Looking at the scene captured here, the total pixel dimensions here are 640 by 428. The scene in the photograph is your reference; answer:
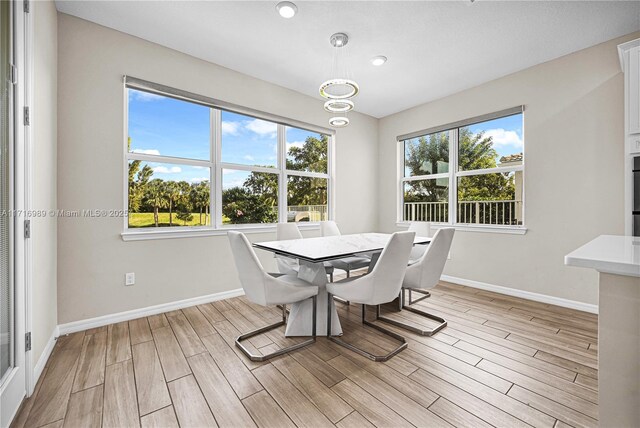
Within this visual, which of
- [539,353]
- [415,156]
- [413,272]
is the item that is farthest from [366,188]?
[539,353]

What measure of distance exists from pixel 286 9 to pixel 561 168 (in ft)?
10.6

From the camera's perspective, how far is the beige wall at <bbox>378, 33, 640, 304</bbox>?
2705 millimetres

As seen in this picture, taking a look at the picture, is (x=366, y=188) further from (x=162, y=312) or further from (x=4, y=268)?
(x=4, y=268)

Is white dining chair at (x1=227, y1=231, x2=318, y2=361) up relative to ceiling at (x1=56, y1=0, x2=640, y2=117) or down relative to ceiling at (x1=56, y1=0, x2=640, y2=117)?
down

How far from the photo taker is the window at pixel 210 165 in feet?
9.25

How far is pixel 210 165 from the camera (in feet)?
10.6

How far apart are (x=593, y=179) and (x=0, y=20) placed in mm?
4654

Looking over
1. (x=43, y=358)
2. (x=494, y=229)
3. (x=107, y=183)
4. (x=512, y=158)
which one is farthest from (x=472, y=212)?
(x=43, y=358)

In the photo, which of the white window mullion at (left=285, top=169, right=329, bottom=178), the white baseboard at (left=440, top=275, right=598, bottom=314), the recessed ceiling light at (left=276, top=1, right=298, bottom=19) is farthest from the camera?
the white window mullion at (left=285, top=169, right=329, bottom=178)

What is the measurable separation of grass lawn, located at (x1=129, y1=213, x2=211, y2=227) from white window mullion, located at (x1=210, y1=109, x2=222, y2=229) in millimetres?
106

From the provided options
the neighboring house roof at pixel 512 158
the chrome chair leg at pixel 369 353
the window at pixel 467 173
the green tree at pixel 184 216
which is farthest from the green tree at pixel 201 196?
the neighboring house roof at pixel 512 158

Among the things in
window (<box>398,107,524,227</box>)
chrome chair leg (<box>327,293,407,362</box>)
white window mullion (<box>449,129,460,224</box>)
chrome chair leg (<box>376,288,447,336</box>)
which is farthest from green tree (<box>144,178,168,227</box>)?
white window mullion (<box>449,129,460,224</box>)

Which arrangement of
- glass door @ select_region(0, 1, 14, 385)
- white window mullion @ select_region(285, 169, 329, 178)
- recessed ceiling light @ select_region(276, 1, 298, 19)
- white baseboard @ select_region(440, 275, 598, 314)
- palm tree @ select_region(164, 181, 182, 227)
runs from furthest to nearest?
white window mullion @ select_region(285, 169, 329, 178)
palm tree @ select_region(164, 181, 182, 227)
white baseboard @ select_region(440, 275, 598, 314)
recessed ceiling light @ select_region(276, 1, 298, 19)
glass door @ select_region(0, 1, 14, 385)

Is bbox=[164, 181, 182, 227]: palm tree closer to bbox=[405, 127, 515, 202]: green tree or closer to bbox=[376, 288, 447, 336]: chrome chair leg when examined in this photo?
bbox=[376, 288, 447, 336]: chrome chair leg
